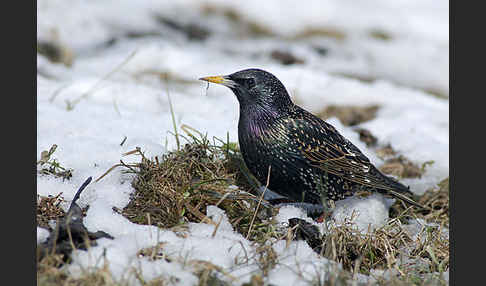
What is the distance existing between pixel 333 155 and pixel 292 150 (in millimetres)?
365

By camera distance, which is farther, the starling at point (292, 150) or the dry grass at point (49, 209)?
the starling at point (292, 150)

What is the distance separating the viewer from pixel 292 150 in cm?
395

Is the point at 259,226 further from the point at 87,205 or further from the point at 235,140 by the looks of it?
the point at 235,140

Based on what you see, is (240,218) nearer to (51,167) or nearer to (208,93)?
(51,167)

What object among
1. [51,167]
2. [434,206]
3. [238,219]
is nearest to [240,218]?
[238,219]

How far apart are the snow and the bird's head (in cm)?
65

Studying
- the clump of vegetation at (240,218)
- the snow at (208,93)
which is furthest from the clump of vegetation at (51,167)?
the clump of vegetation at (240,218)

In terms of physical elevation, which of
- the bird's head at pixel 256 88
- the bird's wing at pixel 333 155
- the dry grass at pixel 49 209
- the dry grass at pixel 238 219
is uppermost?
the bird's head at pixel 256 88

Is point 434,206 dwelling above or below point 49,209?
above

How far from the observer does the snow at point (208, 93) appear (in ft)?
9.88

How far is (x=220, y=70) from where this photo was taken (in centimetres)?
696

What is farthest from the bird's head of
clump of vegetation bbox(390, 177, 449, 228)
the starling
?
clump of vegetation bbox(390, 177, 449, 228)

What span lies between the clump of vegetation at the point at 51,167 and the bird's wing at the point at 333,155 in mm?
1553

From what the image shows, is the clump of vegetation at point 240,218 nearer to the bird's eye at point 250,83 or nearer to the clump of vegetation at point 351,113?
the bird's eye at point 250,83
